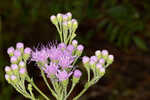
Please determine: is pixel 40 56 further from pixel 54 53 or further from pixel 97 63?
pixel 97 63

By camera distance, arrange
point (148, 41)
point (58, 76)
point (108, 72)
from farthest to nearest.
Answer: point (148, 41), point (108, 72), point (58, 76)

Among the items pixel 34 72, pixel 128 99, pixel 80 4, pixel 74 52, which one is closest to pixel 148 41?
pixel 128 99

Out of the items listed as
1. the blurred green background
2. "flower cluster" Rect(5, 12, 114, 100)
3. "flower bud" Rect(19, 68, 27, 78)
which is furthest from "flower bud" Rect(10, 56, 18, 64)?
the blurred green background

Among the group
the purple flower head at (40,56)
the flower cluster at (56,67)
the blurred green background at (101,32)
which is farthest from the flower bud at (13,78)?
the blurred green background at (101,32)

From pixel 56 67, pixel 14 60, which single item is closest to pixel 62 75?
pixel 56 67

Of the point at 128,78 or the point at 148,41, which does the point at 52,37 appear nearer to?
the point at 128,78
